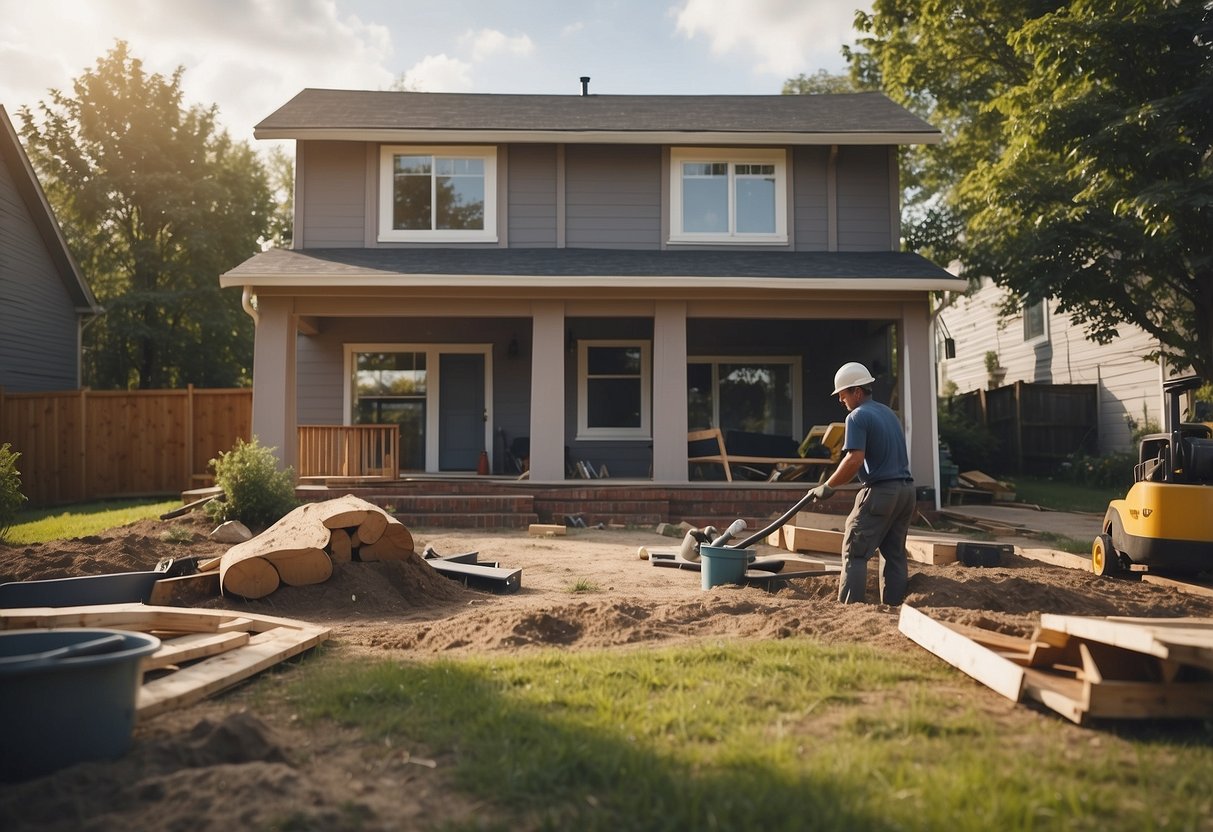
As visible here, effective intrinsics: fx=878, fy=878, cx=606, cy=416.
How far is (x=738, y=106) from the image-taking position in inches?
611

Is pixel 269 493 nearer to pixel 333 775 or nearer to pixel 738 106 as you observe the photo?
pixel 333 775

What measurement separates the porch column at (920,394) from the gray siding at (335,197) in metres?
8.45

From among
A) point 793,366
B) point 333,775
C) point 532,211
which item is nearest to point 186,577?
point 333,775

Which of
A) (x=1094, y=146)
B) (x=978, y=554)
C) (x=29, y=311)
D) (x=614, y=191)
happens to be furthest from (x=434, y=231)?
(x=29, y=311)

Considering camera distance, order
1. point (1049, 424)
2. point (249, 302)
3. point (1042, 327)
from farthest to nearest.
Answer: point (1042, 327)
point (1049, 424)
point (249, 302)

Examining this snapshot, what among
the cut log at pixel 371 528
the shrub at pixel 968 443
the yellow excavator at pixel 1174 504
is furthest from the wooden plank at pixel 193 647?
the shrub at pixel 968 443

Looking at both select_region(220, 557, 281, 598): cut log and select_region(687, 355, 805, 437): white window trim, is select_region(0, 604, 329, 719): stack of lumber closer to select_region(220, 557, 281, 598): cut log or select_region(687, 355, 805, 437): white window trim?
select_region(220, 557, 281, 598): cut log

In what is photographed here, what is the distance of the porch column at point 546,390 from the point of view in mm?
12633

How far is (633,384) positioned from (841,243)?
4.29 meters

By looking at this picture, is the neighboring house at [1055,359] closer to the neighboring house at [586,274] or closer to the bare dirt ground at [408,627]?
the neighboring house at [586,274]

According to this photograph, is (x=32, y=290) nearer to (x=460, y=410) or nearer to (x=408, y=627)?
(x=460, y=410)

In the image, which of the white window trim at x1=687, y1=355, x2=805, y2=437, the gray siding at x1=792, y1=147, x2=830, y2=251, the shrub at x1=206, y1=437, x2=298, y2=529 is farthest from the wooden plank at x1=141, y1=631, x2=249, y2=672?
the white window trim at x1=687, y1=355, x2=805, y2=437

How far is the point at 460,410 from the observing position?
15672mm

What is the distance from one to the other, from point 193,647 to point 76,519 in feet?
30.6
